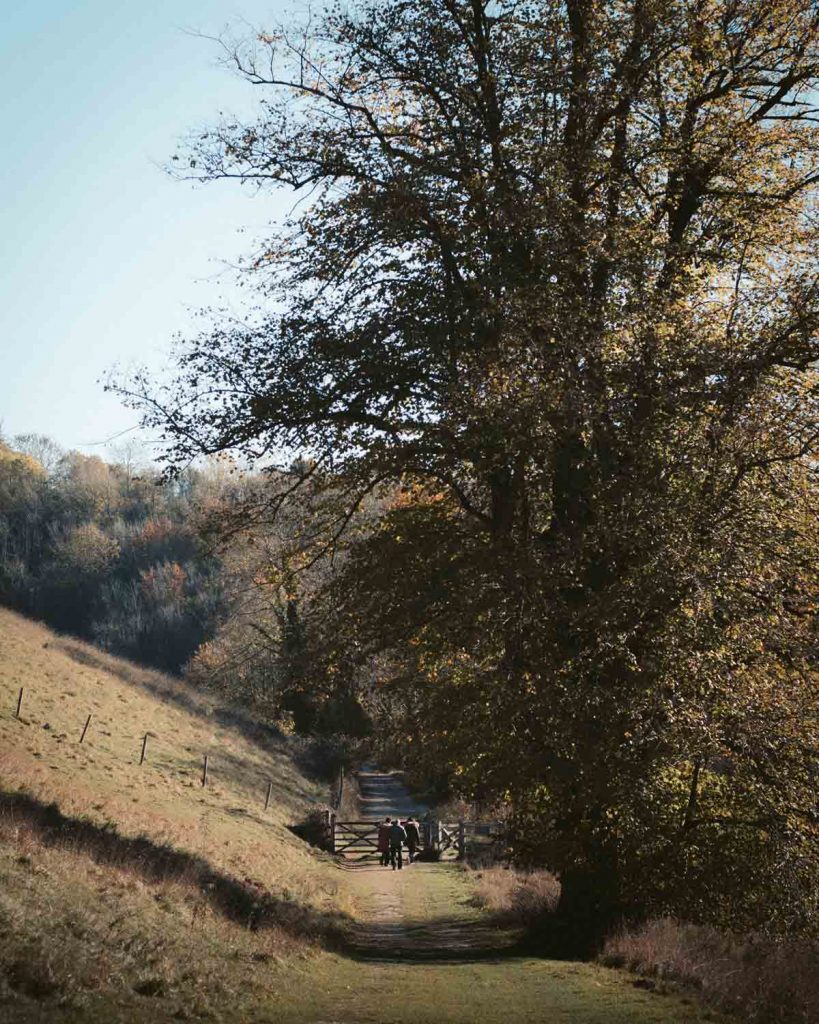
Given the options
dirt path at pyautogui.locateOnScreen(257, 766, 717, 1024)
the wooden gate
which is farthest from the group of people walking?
dirt path at pyautogui.locateOnScreen(257, 766, 717, 1024)

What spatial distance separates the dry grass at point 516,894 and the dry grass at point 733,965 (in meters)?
4.49

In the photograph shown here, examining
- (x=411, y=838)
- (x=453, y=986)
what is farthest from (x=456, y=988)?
(x=411, y=838)

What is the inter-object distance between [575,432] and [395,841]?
867 inches

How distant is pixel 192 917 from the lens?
45.9 ft

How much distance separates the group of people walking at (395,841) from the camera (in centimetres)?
3350

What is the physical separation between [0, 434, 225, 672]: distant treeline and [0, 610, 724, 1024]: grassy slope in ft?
203

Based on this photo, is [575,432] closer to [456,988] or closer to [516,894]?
[456,988]

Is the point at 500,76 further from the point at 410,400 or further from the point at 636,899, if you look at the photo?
the point at 636,899

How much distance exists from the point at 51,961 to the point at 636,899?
9.70m

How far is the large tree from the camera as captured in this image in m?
14.3

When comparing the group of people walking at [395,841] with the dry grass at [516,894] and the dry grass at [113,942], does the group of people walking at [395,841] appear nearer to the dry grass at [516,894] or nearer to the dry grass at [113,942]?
the dry grass at [516,894]

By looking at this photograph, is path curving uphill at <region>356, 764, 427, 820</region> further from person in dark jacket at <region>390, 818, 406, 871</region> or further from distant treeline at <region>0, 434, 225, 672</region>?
distant treeline at <region>0, 434, 225, 672</region>

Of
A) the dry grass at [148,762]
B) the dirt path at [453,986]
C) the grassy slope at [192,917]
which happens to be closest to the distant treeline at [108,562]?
the dry grass at [148,762]

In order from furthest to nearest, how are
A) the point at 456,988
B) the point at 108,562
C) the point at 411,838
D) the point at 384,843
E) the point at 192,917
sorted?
the point at 108,562, the point at 411,838, the point at 384,843, the point at 192,917, the point at 456,988
